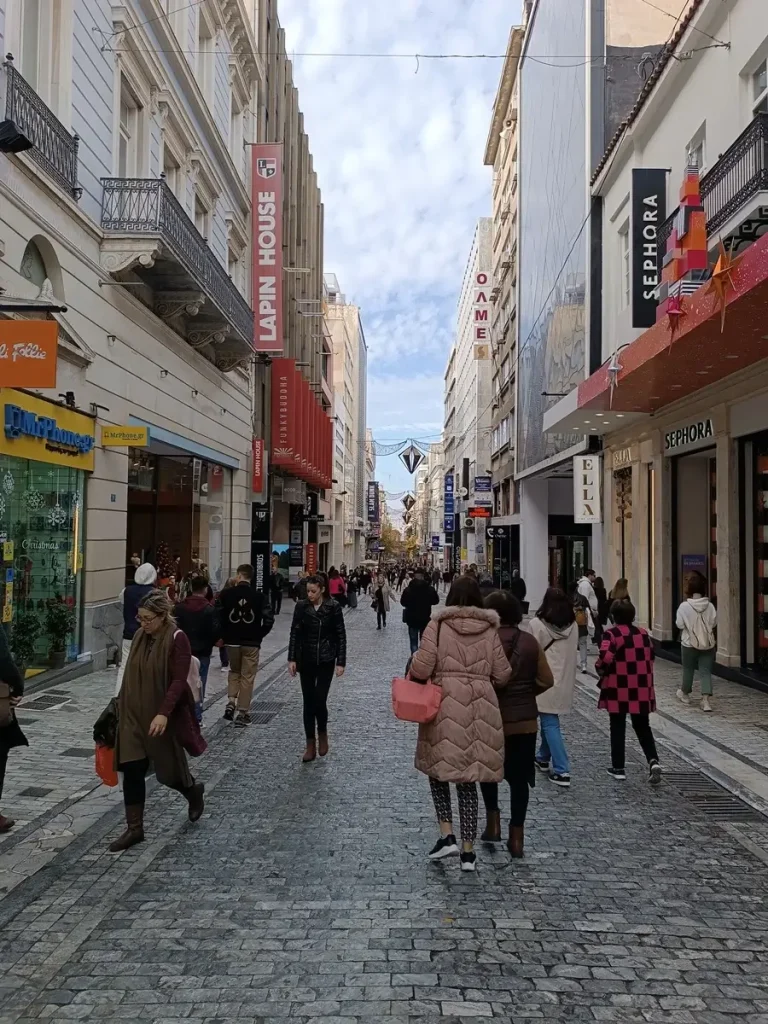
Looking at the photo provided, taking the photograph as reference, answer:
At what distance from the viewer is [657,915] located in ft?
14.8

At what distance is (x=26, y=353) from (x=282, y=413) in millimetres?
22340

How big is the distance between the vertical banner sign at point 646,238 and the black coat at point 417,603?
582 centimetres

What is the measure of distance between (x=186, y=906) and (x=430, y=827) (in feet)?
6.38

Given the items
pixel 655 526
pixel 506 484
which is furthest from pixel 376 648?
pixel 506 484

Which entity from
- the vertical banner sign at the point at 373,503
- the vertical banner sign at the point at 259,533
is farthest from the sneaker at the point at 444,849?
the vertical banner sign at the point at 373,503

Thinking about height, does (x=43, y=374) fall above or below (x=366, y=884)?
above

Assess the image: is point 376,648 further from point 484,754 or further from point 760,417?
point 484,754

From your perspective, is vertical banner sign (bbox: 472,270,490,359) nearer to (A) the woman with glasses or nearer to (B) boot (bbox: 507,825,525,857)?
(A) the woman with glasses

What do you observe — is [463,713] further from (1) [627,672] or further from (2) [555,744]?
(1) [627,672]

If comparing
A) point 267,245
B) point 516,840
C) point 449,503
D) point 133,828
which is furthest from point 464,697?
point 449,503

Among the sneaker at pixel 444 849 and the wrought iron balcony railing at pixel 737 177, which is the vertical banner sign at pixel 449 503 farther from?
the sneaker at pixel 444 849

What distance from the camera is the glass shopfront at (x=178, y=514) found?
1702cm

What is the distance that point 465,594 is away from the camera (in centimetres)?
527

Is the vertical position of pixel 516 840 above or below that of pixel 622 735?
below
